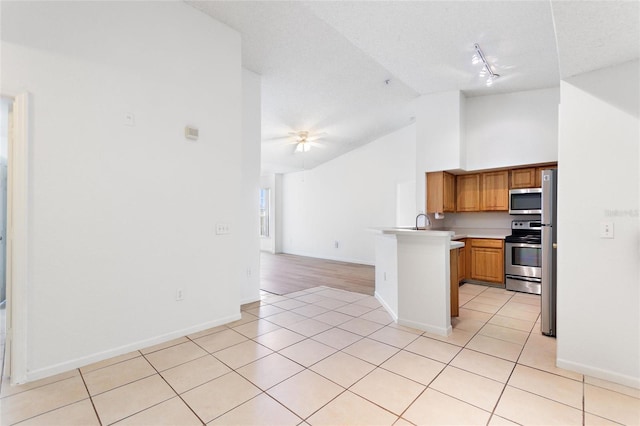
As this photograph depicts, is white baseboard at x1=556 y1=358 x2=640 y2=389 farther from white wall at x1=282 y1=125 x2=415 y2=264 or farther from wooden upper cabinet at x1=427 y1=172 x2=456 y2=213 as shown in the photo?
white wall at x1=282 y1=125 x2=415 y2=264

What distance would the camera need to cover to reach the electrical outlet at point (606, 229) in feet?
7.23

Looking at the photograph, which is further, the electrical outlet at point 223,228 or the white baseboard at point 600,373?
the electrical outlet at point 223,228

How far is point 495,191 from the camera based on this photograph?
5.31 m

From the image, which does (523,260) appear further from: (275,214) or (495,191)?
(275,214)

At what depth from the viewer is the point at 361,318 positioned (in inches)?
142

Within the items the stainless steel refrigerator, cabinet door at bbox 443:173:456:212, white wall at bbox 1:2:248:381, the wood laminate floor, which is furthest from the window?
the stainless steel refrigerator

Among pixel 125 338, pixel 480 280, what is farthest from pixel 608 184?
pixel 125 338

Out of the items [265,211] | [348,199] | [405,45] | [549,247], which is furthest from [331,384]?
[265,211]

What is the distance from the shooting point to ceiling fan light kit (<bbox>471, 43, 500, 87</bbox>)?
3.76 m

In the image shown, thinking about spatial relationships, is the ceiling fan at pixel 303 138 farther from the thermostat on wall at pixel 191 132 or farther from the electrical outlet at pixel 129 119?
the electrical outlet at pixel 129 119

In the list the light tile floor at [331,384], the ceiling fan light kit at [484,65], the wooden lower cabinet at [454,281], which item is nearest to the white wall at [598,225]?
the light tile floor at [331,384]

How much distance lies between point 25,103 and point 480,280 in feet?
20.2

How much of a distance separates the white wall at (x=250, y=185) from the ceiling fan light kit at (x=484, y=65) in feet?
9.62

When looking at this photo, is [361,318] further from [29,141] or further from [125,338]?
[29,141]
